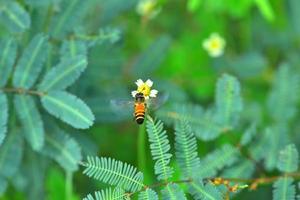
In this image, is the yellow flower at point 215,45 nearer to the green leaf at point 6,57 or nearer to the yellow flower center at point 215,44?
the yellow flower center at point 215,44

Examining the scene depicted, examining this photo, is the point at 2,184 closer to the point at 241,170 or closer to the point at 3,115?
the point at 3,115

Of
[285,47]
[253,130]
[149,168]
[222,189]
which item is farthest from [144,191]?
[285,47]

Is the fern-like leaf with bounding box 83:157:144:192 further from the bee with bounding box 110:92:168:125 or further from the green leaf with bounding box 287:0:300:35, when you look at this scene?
the green leaf with bounding box 287:0:300:35

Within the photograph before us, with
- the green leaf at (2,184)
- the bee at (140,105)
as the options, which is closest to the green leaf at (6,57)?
the green leaf at (2,184)

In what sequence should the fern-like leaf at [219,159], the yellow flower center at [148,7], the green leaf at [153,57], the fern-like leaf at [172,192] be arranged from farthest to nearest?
the yellow flower center at [148,7] < the green leaf at [153,57] < the fern-like leaf at [219,159] < the fern-like leaf at [172,192]

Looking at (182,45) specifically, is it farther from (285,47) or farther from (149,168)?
(149,168)

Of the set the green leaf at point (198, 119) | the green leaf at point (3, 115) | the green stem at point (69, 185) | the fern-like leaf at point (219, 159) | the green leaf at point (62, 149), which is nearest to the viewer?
the green leaf at point (3, 115)
